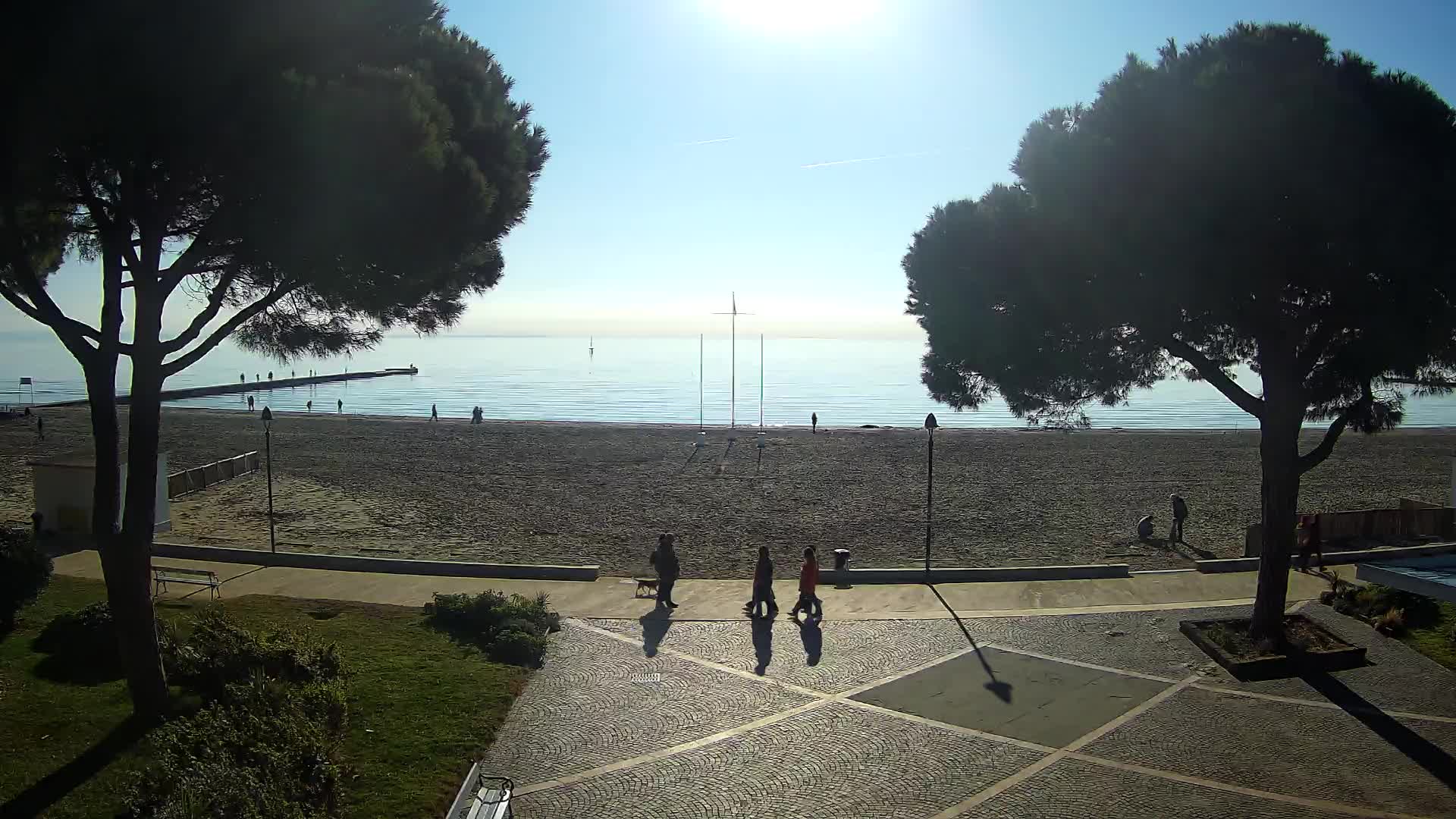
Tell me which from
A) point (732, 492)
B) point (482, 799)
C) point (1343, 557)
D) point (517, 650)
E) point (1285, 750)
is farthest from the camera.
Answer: point (732, 492)

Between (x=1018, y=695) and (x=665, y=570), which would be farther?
(x=665, y=570)

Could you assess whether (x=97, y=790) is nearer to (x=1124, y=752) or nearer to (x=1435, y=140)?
(x=1124, y=752)

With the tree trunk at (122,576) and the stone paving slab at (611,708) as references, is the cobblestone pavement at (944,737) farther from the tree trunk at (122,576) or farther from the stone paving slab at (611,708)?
the tree trunk at (122,576)

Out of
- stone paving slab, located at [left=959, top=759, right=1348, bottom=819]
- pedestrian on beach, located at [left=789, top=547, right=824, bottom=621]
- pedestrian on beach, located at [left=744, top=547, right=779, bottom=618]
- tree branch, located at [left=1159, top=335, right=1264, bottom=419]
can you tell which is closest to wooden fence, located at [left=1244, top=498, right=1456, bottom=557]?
tree branch, located at [left=1159, top=335, right=1264, bottom=419]

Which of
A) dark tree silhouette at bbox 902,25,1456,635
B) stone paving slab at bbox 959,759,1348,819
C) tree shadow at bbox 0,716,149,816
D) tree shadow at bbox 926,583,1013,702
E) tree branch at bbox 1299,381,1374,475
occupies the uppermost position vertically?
dark tree silhouette at bbox 902,25,1456,635

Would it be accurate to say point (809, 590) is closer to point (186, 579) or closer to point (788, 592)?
point (788, 592)

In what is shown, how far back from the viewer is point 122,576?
842 centimetres

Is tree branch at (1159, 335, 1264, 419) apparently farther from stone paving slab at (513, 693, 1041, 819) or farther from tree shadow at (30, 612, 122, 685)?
tree shadow at (30, 612, 122, 685)

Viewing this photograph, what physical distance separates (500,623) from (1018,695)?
6823 millimetres

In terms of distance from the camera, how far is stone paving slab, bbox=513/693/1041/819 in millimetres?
7906

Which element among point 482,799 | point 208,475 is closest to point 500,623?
point 482,799

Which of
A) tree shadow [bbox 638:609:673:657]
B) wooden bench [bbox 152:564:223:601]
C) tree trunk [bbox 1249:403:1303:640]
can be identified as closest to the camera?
tree trunk [bbox 1249:403:1303:640]

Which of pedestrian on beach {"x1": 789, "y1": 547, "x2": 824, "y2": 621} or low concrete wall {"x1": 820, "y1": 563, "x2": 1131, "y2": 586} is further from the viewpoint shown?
low concrete wall {"x1": 820, "y1": 563, "x2": 1131, "y2": 586}

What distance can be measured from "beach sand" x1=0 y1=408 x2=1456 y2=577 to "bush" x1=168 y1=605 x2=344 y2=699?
8448mm
